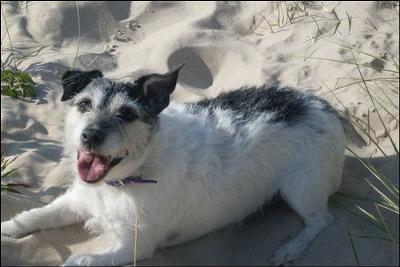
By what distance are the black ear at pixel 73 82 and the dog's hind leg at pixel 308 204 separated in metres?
1.70

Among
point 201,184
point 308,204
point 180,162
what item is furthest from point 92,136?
point 308,204

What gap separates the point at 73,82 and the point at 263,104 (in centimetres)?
146

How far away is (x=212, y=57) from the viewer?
642cm

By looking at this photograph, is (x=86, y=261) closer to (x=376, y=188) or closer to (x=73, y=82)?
(x=73, y=82)

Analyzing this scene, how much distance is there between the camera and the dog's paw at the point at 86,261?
4012 mm

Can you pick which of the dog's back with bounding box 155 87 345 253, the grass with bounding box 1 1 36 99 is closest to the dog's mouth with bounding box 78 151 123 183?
the dog's back with bounding box 155 87 345 253

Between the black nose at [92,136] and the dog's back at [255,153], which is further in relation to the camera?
the dog's back at [255,153]

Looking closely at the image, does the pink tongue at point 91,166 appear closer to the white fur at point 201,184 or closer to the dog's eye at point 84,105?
the white fur at point 201,184

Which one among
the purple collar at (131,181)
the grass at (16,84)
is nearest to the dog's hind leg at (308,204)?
the purple collar at (131,181)

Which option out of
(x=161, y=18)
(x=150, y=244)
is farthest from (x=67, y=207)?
(x=161, y=18)

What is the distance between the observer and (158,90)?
156 inches

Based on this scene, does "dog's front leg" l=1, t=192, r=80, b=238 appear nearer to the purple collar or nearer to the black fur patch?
the purple collar

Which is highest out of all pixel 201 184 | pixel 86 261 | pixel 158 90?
pixel 158 90

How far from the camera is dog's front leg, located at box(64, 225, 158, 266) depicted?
4.04 metres
